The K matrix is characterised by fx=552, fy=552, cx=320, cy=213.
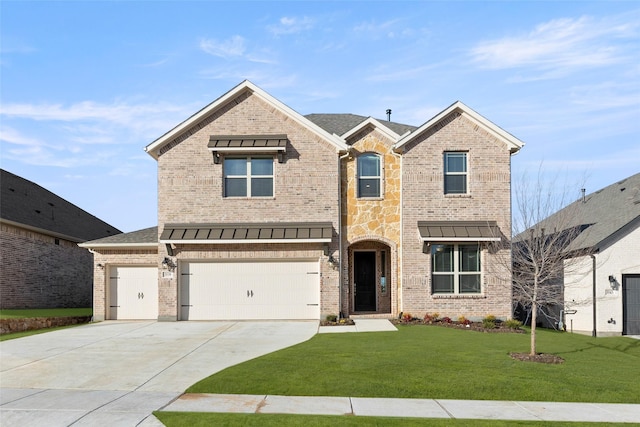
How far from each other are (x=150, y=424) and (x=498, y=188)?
16.8m

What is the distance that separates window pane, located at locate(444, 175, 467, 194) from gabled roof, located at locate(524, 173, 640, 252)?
388cm

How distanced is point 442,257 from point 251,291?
7592 mm

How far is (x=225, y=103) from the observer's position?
2191cm

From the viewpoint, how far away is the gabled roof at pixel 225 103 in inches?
845

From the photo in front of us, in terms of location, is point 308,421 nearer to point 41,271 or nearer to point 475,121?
point 475,121

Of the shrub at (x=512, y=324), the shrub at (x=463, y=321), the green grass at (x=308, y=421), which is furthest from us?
the shrub at (x=463, y=321)

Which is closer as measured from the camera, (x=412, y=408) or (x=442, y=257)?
(x=412, y=408)

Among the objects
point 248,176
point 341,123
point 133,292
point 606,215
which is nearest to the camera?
point 248,176

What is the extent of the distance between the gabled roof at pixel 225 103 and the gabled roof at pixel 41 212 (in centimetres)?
746

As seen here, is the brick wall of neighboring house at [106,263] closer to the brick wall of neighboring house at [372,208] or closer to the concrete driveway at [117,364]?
the concrete driveway at [117,364]

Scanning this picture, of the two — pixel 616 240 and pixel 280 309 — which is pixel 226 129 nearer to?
pixel 280 309

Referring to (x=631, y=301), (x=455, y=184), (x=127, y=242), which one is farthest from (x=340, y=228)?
(x=631, y=301)

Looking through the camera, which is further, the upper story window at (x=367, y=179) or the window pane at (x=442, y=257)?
the upper story window at (x=367, y=179)

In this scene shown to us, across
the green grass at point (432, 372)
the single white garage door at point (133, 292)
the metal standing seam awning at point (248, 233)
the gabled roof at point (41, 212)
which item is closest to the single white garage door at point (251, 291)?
the metal standing seam awning at point (248, 233)
